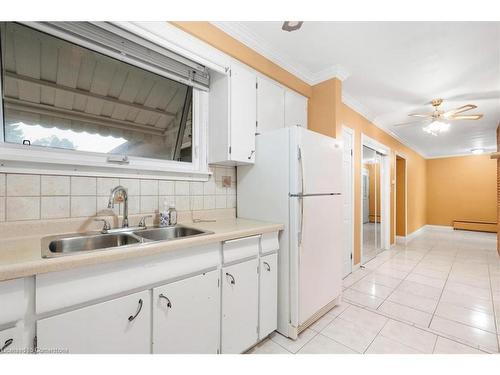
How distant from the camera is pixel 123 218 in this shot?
4.82ft

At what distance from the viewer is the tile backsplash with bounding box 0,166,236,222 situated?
46.3 inches

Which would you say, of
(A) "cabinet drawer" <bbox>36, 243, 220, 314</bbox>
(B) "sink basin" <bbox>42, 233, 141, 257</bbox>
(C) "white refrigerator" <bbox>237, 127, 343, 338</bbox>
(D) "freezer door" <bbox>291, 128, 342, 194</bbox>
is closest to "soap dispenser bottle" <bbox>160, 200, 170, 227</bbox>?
(B) "sink basin" <bbox>42, 233, 141, 257</bbox>

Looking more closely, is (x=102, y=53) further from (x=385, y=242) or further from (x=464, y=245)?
(x=464, y=245)

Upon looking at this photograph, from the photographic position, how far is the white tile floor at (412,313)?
1646 millimetres

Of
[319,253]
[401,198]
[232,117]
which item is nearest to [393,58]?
[232,117]

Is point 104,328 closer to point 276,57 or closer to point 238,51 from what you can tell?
point 238,51

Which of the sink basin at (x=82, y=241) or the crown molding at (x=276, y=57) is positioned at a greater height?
the crown molding at (x=276, y=57)

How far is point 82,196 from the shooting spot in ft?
4.49

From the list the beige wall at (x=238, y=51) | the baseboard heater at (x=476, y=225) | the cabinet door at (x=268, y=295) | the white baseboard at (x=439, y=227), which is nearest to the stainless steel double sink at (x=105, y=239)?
the cabinet door at (x=268, y=295)

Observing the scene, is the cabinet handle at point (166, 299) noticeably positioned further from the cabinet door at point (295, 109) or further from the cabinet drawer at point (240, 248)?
the cabinet door at point (295, 109)

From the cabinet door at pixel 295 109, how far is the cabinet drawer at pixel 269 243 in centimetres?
129

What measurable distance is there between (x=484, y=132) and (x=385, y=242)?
11.0ft

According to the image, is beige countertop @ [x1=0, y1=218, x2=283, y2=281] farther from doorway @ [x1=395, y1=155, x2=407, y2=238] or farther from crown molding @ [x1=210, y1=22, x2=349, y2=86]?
doorway @ [x1=395, y1=155, x2=407, y2=238]

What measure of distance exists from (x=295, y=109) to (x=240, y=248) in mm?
1764
